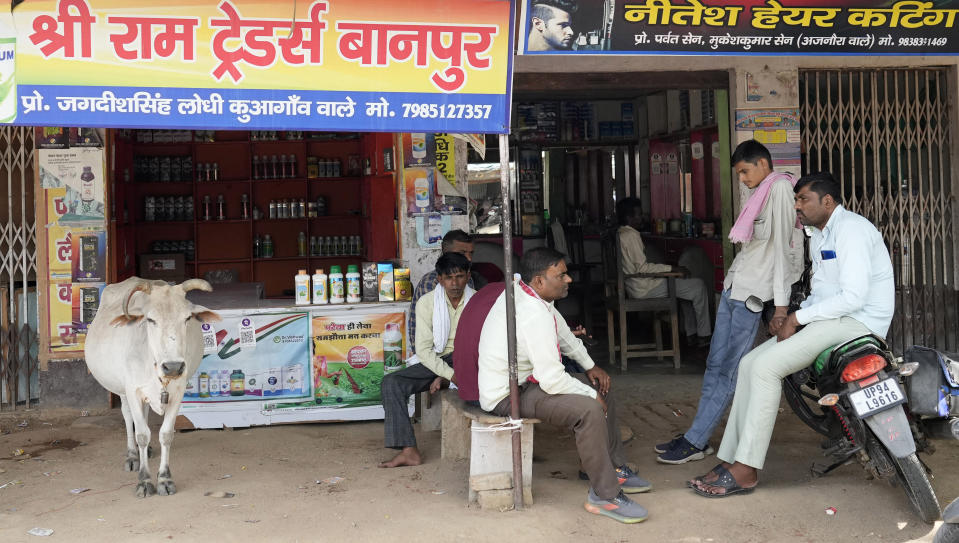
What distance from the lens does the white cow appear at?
15.1ft

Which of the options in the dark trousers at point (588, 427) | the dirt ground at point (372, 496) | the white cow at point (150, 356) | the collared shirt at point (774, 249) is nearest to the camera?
the dirt ground at point (372, 496)

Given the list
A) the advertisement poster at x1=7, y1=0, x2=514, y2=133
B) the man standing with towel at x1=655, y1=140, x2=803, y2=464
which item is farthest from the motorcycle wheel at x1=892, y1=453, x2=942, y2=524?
the advertisement poster at x1=7, y1=0, x2=514, y2=133

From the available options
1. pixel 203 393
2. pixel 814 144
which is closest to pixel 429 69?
pixel 203 393

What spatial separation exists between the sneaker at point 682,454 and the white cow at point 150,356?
2.47 m

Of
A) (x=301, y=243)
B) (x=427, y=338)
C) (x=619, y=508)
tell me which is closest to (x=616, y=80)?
(x=427, y=338)

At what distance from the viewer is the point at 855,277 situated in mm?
4223

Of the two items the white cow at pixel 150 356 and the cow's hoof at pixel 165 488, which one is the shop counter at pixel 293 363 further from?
the cow's hoof at pixel 165 488

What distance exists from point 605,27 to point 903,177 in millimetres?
3330

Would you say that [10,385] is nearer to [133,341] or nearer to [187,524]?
[133,341]

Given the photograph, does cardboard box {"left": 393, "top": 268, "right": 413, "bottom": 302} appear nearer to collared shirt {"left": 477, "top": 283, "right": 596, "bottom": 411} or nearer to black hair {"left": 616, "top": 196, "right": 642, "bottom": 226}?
collared shirt {"left": 477, "top": 283, "right": 596, "bottom": 411}

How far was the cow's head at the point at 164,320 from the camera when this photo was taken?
15.0 feet

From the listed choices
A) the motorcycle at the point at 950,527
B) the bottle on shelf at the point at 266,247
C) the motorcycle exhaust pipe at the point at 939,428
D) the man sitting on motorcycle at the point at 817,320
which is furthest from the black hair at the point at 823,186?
the bottle on shelf at the point at 266,247

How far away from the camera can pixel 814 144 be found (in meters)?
6.93

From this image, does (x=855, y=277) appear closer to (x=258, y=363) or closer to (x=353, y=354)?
(x=353, y=354)
